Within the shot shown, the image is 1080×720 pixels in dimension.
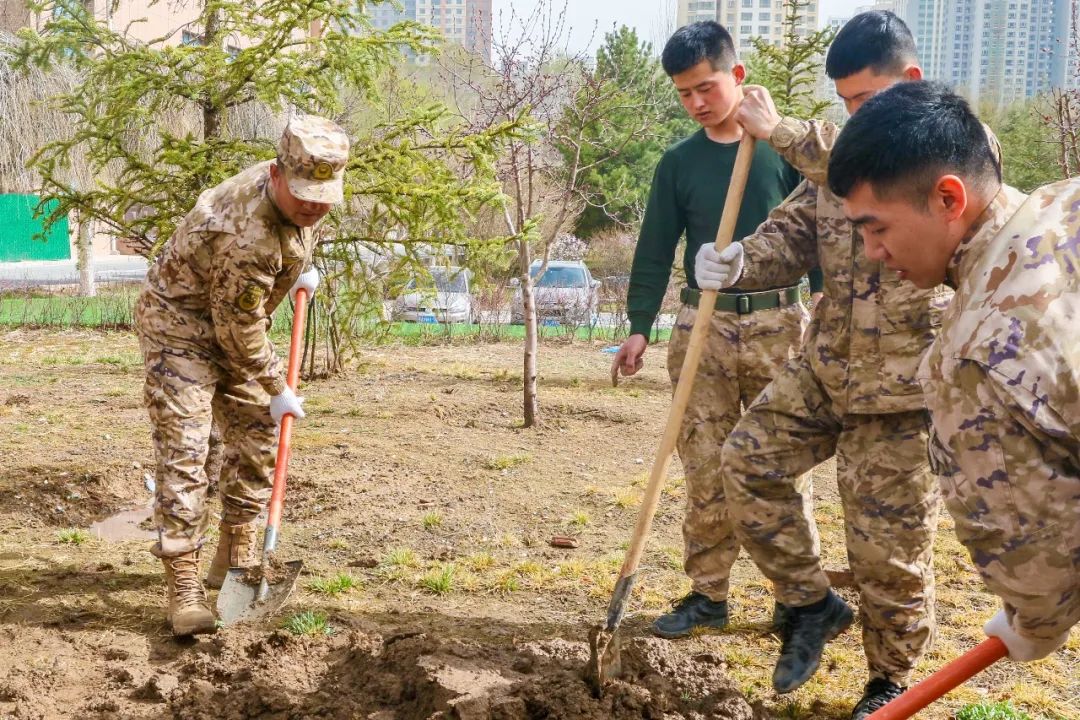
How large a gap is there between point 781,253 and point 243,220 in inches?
78.8

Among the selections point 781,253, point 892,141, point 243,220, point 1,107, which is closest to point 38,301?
point 1,107

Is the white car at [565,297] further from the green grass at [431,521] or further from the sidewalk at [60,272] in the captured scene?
the sidewalk at [60,272]

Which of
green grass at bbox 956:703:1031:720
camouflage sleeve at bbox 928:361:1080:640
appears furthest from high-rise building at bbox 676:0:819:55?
camouflage sleeve at bbox 928:361:1080:640

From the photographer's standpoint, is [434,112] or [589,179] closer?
[434,112]

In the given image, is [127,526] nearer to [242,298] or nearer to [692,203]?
[242,298]

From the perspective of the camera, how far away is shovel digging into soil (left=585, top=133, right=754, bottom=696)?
131 inches

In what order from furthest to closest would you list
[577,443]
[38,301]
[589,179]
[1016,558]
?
[589,179], [38,301], [577,443], [1016,558]

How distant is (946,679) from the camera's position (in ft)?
7.26

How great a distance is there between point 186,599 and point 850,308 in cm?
274

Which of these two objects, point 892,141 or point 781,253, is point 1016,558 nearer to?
point 892,141

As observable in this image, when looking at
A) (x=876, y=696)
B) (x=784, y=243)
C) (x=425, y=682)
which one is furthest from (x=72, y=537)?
(x=876, y=696)

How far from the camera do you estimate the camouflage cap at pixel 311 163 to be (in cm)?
389

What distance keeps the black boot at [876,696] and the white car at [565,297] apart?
Answer: 1023 cm

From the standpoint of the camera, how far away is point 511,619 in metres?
4.41
